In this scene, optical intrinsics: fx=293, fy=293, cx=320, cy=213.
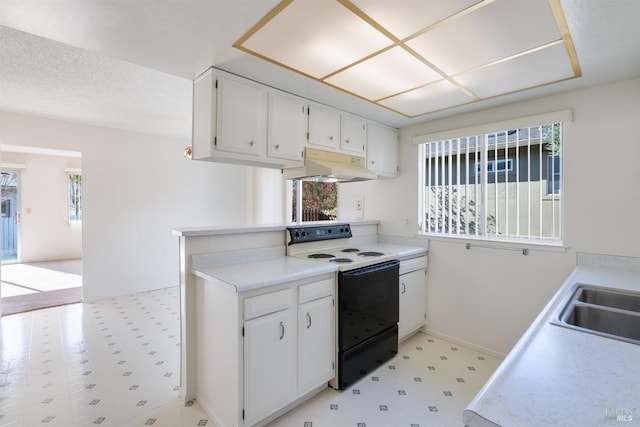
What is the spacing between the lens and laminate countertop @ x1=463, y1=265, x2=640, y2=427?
663 millimetres

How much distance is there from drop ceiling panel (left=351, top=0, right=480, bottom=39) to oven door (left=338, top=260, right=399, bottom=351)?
62.4 inches

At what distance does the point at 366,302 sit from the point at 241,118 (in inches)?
66.4

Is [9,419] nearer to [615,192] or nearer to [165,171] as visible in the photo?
[165,171]

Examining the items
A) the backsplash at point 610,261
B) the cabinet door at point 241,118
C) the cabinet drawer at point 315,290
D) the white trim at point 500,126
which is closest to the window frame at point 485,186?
the white trim at point 500,126

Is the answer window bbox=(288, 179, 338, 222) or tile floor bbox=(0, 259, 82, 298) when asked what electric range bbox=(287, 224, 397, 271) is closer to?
window bbox=(288, 179, 338, 222)

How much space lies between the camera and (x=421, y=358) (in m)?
2.69

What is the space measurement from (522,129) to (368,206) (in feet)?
5.81

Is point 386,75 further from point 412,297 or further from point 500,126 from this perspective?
point 412,297

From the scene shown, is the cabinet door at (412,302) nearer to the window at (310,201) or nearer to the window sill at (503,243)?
the window sill at (503,243)

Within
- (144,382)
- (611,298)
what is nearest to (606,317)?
(611,298)

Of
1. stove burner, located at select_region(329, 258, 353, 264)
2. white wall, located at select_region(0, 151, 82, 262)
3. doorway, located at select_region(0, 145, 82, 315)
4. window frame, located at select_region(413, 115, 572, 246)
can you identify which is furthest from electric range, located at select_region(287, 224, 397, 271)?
white wall, located at select_region(0, 151, 82, 262)

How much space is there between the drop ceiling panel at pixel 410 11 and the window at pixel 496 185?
167 centimetres

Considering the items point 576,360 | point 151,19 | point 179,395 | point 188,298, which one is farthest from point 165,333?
point 576,360

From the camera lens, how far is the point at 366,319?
7.61 ft
